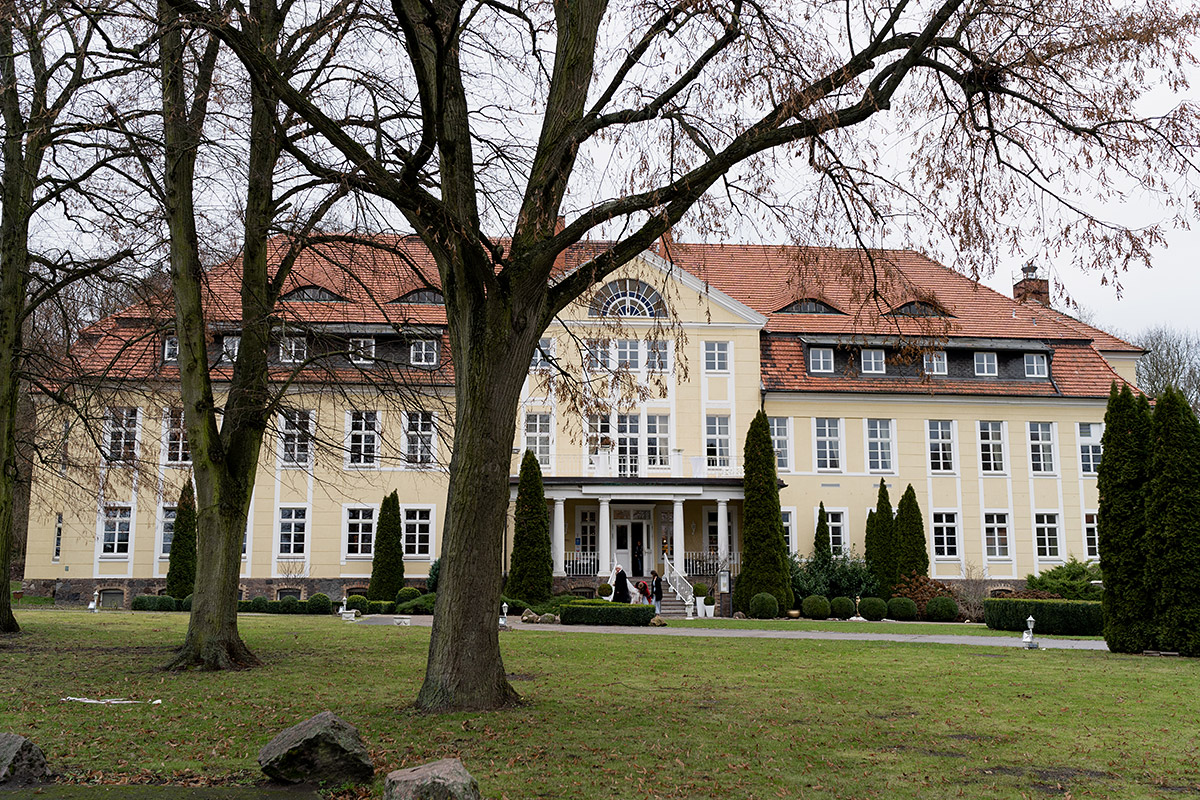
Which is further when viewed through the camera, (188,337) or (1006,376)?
(1006,376)

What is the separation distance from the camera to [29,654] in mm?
13867

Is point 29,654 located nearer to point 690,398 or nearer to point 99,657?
point 99,657

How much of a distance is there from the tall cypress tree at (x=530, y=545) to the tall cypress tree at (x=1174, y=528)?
56.9 feet

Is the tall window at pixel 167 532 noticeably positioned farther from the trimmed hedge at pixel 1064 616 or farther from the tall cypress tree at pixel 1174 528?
the tall cypress tree at pixel 1174 528

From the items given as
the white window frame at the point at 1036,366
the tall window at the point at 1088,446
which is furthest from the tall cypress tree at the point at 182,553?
the tall window at the point at 1088,446

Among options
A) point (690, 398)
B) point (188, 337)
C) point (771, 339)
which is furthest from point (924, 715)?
point (771, 339)

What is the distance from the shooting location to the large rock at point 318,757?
6242mm

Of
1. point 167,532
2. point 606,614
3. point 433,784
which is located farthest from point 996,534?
point 433,784

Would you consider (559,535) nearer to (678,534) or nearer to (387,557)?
(678,534)

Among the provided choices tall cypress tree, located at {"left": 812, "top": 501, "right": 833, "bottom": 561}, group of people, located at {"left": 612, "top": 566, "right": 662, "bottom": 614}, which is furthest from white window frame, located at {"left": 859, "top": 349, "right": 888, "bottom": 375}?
group of people, located at {"left": 612, "top": 566, "right": 662, "bottom": 614}

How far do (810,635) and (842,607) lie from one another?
8220mm

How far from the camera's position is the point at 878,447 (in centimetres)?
3519

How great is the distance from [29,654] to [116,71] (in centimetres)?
829

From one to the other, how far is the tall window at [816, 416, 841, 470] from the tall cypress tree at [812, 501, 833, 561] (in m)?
2.27
